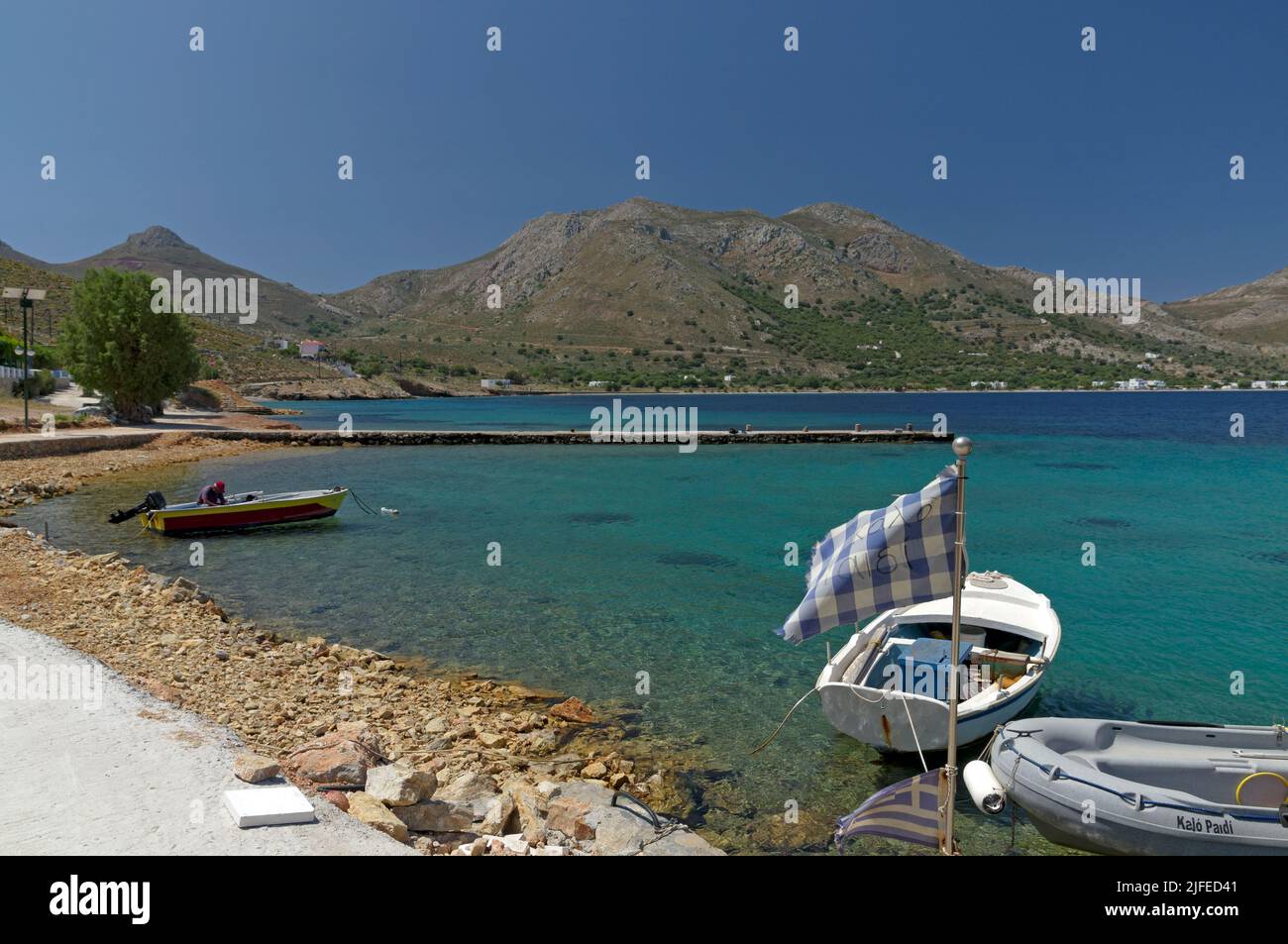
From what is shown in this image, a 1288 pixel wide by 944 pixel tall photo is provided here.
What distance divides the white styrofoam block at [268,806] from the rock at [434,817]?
3.05 ft

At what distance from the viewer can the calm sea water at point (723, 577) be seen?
1138cm

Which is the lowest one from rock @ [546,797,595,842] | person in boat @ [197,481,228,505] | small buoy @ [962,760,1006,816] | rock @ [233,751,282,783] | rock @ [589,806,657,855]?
rock @ [589,806,657,855]

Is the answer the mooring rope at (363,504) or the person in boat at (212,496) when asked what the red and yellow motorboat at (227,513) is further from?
the mooring rope at (363,504)

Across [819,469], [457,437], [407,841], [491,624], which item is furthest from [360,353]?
[407,841]

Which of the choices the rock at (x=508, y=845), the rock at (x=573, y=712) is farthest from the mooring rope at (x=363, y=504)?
the rock at (x=508, y=845)

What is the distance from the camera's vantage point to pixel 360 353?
502 ft

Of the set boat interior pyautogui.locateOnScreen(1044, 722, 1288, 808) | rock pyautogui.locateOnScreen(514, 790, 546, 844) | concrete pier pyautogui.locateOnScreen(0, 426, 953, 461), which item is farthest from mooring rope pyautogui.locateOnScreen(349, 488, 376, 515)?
boat interior pyautogui.locateOnScreen(1044, 722, 1288, 808)

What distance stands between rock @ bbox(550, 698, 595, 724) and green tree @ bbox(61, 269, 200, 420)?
1963 inches

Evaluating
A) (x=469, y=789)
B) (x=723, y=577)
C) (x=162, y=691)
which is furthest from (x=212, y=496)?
(x=469, y=789)

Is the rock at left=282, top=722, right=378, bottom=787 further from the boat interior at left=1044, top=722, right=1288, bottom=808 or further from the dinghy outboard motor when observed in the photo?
the dinghy outboard motor

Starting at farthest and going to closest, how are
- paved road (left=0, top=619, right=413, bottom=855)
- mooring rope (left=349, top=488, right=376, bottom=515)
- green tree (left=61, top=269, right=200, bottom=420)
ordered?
green tree (left=61, top=269, right=200, bottom=420), mooring rope (left=349, top=488, right=376, bottom=515), paved road (left=0, top=619, right=413, bottom=855)

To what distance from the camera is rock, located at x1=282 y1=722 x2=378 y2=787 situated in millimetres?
7121

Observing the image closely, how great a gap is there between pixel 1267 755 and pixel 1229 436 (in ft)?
252

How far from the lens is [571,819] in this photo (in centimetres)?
732
